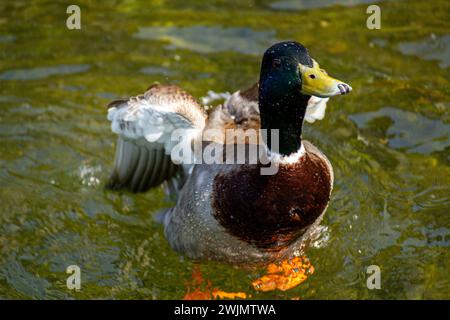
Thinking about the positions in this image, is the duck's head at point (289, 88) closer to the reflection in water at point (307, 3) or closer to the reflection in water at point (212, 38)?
the reflection in water at point (212, 38)

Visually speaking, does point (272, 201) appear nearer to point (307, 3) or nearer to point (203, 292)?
point (203, 292)

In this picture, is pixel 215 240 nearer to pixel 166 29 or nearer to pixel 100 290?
pixel 100 290

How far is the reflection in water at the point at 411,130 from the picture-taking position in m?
6.76

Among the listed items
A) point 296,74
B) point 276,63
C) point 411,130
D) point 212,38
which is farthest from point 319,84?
point 212,38

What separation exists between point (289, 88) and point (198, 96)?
10.2ft

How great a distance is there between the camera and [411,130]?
22.9ft

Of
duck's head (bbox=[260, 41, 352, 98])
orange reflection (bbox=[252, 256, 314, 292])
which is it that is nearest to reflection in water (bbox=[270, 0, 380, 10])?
orange reflection (bbox=[252, 256, 314, 292])

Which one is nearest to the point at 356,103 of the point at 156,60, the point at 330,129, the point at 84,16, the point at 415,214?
the point at 330,129

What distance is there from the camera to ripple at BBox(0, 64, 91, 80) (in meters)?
8.05

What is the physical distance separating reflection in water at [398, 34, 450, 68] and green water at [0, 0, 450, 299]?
2 cm

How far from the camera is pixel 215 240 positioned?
5230mm

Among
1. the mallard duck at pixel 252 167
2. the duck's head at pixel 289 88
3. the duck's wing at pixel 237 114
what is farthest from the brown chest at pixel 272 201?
the duck's wing at pixel 237 114

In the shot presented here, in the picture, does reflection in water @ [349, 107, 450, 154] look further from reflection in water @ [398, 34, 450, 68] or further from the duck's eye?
the duck's eye

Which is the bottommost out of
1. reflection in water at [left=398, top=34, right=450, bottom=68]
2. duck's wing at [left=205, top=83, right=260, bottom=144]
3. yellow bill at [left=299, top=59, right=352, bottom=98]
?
duck's wing at [left=205, top=83, right=260, bottom=144]
